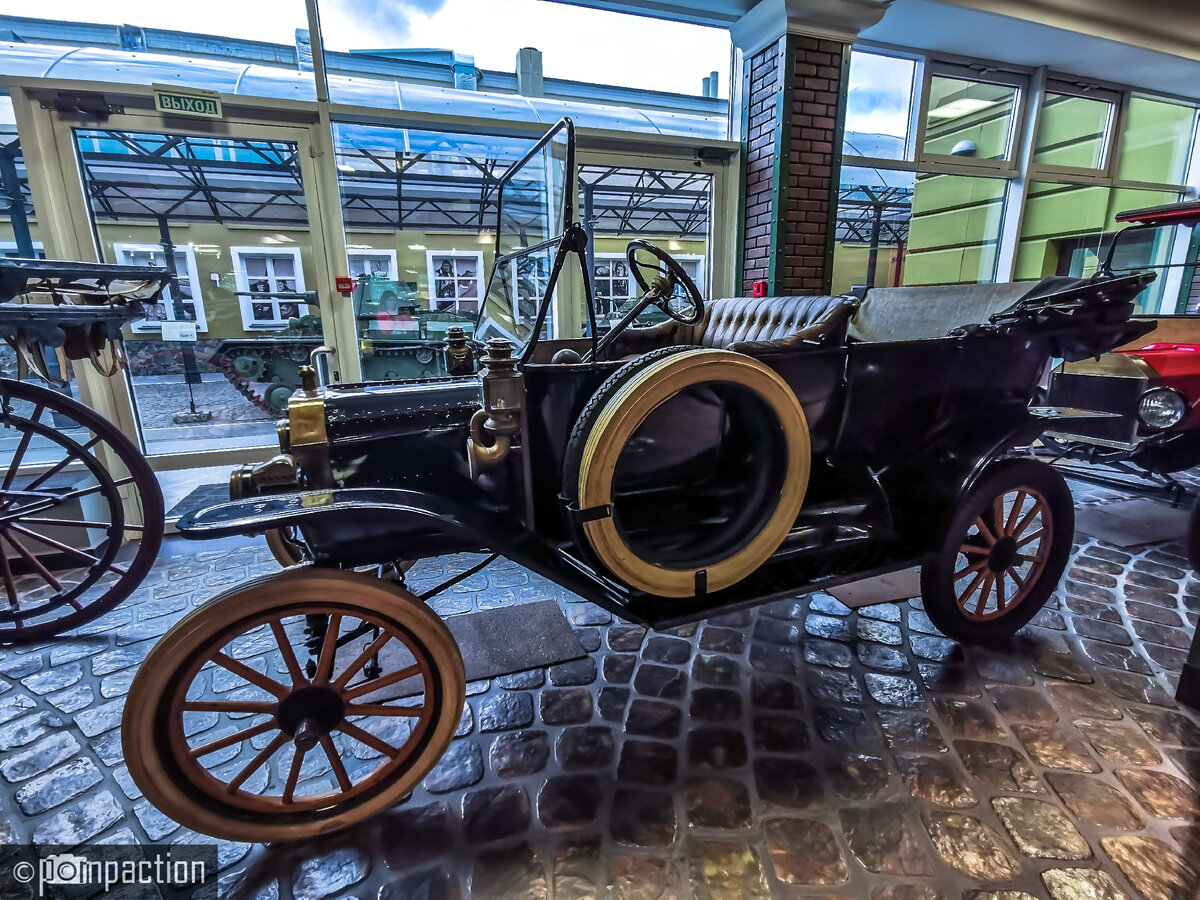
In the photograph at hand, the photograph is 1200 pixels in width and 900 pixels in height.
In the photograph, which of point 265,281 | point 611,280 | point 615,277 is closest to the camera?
point 265,281

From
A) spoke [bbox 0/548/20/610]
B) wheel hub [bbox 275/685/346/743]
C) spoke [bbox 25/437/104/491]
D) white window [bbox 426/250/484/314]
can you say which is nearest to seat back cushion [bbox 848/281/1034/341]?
wheel hub [bbox 275/685/346/743]

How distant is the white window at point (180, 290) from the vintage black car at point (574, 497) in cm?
263

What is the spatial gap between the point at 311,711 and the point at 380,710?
0.17 metres

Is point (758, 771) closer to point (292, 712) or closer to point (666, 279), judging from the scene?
point (292, 712)

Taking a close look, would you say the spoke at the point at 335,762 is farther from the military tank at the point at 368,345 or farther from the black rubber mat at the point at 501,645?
the military tank at the point at 368,345

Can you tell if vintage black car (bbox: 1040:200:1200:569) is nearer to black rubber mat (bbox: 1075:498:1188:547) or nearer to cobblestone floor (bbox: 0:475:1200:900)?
black rubber mat (bbox: 1075:498:1188:547)

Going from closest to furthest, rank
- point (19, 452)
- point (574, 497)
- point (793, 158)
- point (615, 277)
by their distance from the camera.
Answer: point (574, 497) < point (19, 452) < point (793, 158) < point (615, 277)

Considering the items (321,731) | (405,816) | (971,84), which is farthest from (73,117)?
(971,84)

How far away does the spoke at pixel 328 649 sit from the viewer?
135 cm

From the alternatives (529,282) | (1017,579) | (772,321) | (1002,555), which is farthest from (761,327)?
(1017,579)

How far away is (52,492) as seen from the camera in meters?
2.46

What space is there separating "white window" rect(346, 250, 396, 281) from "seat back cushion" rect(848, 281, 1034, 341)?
332 centimetres

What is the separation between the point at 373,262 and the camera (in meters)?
4.61

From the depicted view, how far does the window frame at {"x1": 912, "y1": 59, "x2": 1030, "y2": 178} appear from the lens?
5.04 m
